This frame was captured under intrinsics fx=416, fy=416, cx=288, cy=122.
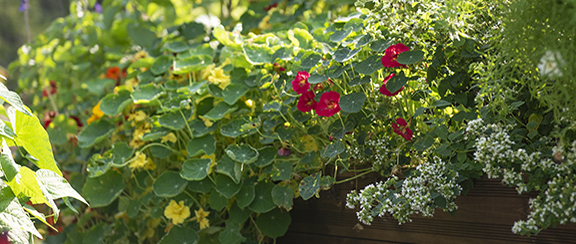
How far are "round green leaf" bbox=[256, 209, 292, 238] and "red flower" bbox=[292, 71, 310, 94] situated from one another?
1.34 ft

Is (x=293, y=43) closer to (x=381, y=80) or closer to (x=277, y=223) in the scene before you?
(x=381, y=80)

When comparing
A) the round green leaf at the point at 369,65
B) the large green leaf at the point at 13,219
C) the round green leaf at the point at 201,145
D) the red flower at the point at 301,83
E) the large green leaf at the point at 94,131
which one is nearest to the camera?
the large green leaf at the point at 13,219

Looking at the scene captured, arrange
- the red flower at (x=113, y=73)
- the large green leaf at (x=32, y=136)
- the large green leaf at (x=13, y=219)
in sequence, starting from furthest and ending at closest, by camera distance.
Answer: the red flower at (x=113, y=73)
the large green leaf at (x=32, y=136)
the large green leaf at (x=13, y=219)

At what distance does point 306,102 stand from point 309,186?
217 mm

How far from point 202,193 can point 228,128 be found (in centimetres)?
27

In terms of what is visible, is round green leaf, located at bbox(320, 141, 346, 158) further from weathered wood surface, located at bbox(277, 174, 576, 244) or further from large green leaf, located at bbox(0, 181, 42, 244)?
large green leaf, located at bbox(0, 181, 42, 244)

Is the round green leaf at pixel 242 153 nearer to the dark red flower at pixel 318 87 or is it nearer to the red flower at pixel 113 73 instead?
the dark red flower at pixel 318 87

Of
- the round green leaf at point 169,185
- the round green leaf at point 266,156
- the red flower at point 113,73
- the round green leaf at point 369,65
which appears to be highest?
the round green leaf at point 369,65

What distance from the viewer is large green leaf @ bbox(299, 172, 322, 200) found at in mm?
1005

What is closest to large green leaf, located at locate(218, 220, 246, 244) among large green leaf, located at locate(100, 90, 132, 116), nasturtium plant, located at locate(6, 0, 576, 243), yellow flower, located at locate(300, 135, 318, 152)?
nasturtium plant, located at locate(6, 0, 576, 243)

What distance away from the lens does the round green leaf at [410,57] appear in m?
0.88

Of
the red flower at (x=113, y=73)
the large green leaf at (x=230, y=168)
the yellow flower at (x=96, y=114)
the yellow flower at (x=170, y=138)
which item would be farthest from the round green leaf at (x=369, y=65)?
the red flower at (x=113, y=73)

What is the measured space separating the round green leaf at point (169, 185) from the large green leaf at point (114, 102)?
0.31 meters

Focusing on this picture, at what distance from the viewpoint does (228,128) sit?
1266 mm
